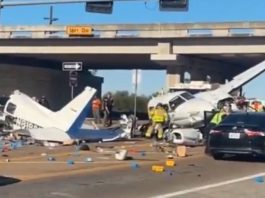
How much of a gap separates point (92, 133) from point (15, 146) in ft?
13.7

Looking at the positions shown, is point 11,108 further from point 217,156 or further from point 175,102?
point 217,156

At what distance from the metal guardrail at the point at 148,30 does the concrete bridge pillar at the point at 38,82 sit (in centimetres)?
868

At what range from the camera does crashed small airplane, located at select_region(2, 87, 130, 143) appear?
84.8ft

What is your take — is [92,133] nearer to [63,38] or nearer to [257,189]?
[257,189]

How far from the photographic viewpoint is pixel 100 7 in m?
32.6

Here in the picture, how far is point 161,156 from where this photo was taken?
71.3ft

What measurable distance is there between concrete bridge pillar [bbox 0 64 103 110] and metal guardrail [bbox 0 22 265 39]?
8684mm

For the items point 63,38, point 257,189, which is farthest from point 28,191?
point 63,38

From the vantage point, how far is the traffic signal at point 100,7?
32312 millimetres

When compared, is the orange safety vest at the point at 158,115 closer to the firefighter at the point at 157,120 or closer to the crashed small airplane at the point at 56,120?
the firefighter at the point at 157,120

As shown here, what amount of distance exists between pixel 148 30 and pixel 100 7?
29.2 metres

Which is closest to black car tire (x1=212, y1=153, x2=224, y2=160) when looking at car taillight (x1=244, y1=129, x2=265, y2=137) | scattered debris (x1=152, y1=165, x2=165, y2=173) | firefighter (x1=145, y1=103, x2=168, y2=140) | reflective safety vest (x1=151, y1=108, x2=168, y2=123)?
car taillight (x1=244, y1=129, x2=265, y2=137)

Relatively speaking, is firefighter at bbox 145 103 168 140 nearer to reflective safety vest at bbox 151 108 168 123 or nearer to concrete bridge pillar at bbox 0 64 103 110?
reflective safety vest at bbox 151 108 168 123

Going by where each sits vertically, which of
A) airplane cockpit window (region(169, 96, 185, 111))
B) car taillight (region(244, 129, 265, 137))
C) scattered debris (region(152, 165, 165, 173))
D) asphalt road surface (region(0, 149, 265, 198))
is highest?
airplane cockpit window (region(169, 96, 185, 111))
